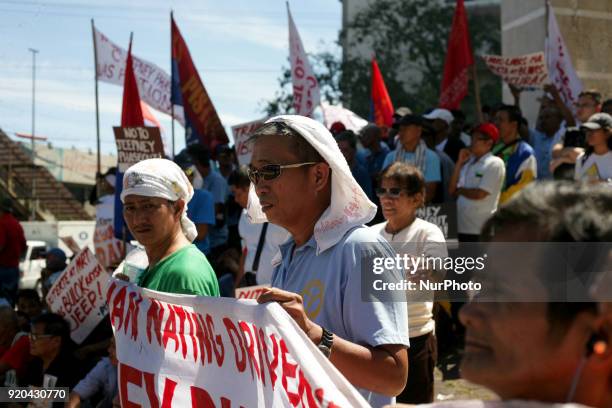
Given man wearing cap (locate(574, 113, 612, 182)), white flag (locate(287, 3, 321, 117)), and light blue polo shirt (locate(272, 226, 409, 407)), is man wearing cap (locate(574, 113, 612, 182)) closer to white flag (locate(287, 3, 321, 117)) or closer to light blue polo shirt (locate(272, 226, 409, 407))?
light blue polo shirt (locate(272, 226, 409, 407))

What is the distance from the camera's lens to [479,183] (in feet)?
24.3

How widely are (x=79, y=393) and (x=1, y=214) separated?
6.98 meters

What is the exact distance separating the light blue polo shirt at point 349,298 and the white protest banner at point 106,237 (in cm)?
589

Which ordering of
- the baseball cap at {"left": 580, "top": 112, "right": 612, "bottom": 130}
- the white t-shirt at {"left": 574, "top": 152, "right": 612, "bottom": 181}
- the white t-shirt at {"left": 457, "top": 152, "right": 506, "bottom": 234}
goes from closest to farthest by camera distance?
the white t-shirt at {"left": 574, "top": 152, "right": 612, "bottom": 181} → the baseball cap at {"left": 580, "top": 112, "right": 612, "bottom": 130} → the white t-shirt at {"left": 457, "top": 152, "right": 506, "bottom": 234}

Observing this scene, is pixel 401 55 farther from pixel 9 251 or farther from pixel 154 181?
pixel 154 181

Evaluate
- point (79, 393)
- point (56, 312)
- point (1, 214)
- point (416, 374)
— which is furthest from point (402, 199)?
point (1, 214)

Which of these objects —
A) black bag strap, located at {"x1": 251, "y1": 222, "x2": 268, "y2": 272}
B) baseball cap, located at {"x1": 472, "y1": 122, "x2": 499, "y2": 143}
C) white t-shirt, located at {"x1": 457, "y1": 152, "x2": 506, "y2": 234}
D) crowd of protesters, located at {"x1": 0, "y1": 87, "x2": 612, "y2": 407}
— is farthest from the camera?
baseball cap, located at {"x1": 472, "y1": 122, "x2": 499, "y2": 143}

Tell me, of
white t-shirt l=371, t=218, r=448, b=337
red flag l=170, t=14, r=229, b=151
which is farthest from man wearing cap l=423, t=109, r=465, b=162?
white t-shirt l=371, t=218, r=448, b=337

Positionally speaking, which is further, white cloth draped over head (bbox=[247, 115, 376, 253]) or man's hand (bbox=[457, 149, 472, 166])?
man's hand (bbox=[457, 149, 472, 166])

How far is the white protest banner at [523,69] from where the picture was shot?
9.58 m

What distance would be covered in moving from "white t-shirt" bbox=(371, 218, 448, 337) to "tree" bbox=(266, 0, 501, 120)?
29.2 metres

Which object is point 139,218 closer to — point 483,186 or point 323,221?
point 323,221

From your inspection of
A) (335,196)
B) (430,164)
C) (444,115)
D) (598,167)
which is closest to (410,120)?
(430,164)

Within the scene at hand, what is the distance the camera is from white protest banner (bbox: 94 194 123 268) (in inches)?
330
